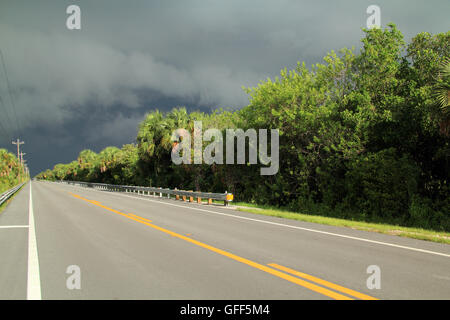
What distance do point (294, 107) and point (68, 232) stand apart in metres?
14.2

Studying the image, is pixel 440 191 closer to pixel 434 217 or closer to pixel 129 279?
pixel 434 217

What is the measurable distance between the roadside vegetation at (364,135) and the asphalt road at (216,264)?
4077 millimetres

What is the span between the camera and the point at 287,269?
5.72 m

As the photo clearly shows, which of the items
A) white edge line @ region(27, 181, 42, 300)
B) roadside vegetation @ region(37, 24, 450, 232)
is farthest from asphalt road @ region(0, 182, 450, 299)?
roadside vegetation @ region(37, 24, 450, 232)

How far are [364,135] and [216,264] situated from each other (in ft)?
43.4

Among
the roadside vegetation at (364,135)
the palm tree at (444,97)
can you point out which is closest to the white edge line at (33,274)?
the roadside vegetation at (364,135)

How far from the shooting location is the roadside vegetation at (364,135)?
14.0 m

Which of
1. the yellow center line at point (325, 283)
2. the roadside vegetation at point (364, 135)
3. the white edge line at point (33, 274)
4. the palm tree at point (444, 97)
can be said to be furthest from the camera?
the roadside vegetation at point (364, 135)

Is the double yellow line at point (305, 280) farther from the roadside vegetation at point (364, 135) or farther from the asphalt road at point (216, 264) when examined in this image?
the roadside vegetation at point (364, 135)

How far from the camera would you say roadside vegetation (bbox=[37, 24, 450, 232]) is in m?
14.0

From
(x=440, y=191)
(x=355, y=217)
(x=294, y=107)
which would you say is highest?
(x=294, y=107)

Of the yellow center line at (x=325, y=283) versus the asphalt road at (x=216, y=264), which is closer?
the yellow center line at (x=325, y=283)

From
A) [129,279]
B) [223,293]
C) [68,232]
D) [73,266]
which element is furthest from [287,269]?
[68,232]

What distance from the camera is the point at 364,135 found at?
16.5 metres
